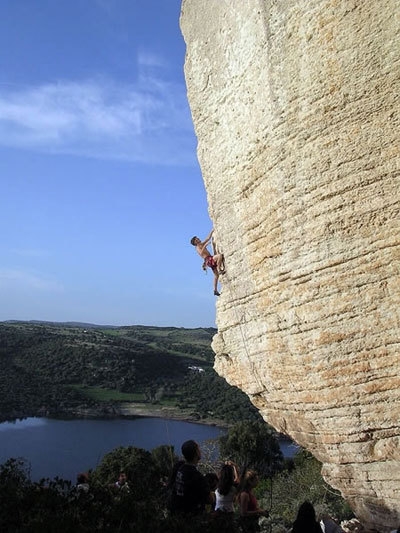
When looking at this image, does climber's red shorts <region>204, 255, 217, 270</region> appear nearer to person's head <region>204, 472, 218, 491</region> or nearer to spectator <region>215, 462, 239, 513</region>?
person's head <region>204, 472, 218, 491</region>

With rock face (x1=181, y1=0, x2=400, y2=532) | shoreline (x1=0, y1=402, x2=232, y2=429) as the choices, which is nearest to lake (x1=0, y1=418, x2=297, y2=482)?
shoreline (x1=0, y1=402, x2=232, y2=429)

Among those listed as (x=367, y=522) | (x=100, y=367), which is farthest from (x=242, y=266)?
(x=100, y=367)

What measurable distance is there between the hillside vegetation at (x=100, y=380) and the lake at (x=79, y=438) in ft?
7.57

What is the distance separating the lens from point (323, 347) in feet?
21.5

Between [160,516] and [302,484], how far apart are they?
2047 centimetres

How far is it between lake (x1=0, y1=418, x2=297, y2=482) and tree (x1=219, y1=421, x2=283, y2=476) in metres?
8.84

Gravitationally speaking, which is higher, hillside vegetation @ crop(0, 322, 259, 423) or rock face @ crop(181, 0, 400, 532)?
hillside vegetation @ crop(0, 322, 259, 423)

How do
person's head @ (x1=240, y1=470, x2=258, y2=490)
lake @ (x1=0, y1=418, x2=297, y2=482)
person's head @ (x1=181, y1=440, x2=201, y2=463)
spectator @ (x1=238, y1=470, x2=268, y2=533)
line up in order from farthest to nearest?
lake @ (x1=0, y1=418, x2=297, y2=482)
person's head @ (x1=240, y1=470, x2=258, y2=490)
spectator @ (x1=238, y1=470, x2=268, y2=533)
person's head @ (x1=181, y1=440, x2=201, y2=463)

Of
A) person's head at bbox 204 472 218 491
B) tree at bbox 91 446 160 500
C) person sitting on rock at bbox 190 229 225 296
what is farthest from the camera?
tree at bbox 91 446 160 500

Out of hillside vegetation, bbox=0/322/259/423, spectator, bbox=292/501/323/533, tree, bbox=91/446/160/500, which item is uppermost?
hillside vegetation, bbox=0/322/259/423

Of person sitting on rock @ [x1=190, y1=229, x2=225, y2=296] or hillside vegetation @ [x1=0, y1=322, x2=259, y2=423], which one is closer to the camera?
person sitting on rock @ [x1=190, y1=229, x2=225, y2=296]

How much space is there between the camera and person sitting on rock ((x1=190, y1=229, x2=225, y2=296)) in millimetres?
8328

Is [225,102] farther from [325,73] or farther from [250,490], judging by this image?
[250,490]

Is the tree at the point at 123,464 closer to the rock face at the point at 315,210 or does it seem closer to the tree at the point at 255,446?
the tree at the point at 255,446
